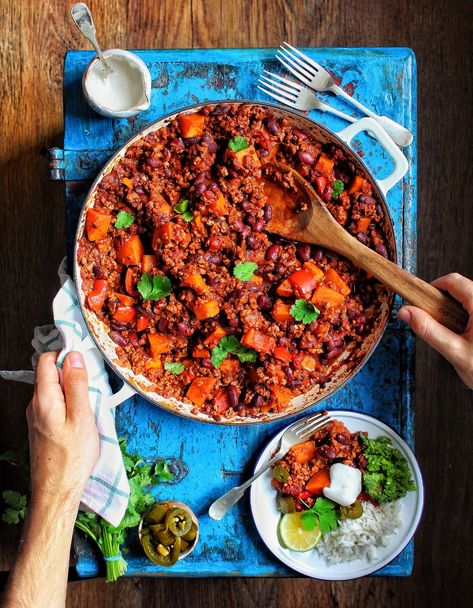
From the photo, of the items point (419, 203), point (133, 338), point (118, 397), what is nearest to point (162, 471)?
point (118, 397)

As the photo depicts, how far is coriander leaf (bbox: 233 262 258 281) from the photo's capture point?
2.80 m

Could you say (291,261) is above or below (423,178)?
below

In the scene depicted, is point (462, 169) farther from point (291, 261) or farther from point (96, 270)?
point (96, 270)

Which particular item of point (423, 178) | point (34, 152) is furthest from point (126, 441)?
point (423, 178)

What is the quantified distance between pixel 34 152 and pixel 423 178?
2381 mm

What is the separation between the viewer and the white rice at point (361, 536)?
3.08 m

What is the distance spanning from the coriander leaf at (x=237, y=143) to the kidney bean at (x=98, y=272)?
0.77 m

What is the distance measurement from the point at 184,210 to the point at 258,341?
25.5 inches

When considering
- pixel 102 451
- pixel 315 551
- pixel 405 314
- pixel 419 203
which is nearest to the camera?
pixel 405 314

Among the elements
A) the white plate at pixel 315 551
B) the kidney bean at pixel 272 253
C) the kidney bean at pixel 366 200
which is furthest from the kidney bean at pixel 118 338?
the kidney bean at pixel 366 200

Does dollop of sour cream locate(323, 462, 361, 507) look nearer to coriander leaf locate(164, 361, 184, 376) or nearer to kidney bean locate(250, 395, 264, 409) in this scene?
kidney bean locate(250, 395, 264, 409)

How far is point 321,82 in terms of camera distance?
301cm

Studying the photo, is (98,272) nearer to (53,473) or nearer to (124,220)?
(124,220)

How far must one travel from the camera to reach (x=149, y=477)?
123 inches
